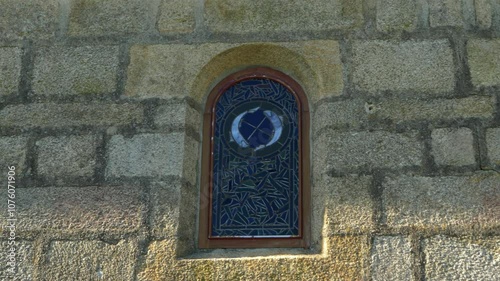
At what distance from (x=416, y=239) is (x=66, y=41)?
2211 millimetres

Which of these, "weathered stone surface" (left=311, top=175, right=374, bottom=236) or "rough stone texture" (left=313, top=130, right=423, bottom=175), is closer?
"weathered stone surface" (left=311, top=175, right=374, bottom=236)

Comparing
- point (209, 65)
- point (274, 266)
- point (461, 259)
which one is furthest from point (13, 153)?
point (461, 259)

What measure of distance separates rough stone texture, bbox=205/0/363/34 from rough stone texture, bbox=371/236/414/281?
4.04ft

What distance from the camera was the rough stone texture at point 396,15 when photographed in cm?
363

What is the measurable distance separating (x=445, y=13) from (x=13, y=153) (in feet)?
8.14

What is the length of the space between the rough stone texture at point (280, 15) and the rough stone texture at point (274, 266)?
124 centimetres

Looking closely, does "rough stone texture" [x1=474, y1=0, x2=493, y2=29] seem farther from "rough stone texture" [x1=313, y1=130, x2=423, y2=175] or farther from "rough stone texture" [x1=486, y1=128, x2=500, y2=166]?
"rough stone texture" [x1=313, y1=130, x2=423, y2=175]

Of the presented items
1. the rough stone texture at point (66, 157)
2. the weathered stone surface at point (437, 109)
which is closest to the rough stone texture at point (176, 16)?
the rough stone texture at point (66, 157)

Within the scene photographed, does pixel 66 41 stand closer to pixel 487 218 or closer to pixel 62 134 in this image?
pixel 62 134

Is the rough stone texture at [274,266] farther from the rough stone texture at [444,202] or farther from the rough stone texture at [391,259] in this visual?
the rough stone texture at [444,202]

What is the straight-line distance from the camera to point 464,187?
3229 mm

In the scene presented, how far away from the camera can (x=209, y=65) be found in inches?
144

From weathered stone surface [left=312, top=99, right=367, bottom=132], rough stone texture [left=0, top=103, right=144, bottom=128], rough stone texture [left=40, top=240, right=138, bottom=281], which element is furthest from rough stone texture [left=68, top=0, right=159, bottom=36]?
rough stone texture [left=40, top=240, right=138, bottom=281]

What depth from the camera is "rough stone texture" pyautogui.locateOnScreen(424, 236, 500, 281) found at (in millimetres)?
3080
